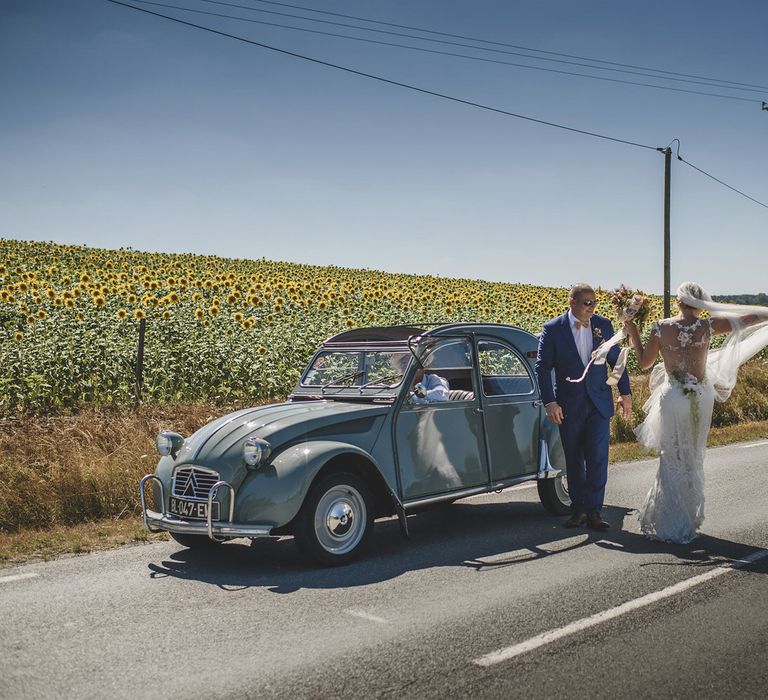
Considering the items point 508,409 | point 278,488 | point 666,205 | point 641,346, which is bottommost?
point 278,488

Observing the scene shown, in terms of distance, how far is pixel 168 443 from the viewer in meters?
6.87

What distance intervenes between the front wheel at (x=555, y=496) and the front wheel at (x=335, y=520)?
2250 mm

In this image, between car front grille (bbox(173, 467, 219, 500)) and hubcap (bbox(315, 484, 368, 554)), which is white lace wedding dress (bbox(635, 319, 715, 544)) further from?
car front grille (bbox(173, 467, 219, 500))

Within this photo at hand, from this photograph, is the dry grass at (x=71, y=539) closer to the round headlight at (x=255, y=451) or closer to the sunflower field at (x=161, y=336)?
the round headlight at (x=255, y=451)

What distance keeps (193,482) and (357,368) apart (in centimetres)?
200

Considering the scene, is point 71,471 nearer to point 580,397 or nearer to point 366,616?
point 366,616

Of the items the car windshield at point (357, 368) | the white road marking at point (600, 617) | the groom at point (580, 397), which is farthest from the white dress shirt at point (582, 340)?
the white road marking at point (600, 617)

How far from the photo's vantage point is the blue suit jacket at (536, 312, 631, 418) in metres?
7.59

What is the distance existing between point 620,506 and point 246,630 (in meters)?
4.97

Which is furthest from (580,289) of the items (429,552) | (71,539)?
(71,539)

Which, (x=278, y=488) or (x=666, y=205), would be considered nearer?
(x=278, y=488)

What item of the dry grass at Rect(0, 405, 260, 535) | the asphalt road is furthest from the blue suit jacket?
the dry grass at Rect(0, 405, 260, 535)

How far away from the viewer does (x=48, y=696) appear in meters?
4.13

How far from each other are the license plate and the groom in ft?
9.88
